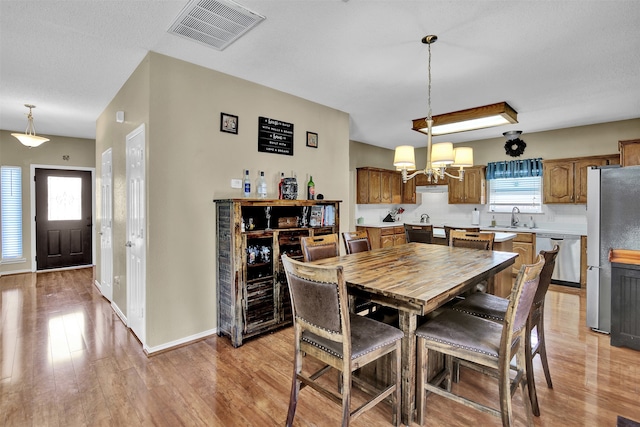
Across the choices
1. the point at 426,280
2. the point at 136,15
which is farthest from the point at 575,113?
the point at 136,15

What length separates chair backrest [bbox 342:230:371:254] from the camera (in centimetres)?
323

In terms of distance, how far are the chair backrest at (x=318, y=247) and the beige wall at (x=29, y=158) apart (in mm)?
6158

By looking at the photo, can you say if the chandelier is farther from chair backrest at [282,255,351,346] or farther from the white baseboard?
the white baseboard

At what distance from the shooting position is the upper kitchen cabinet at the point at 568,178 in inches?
193

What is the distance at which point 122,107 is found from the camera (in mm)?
3520

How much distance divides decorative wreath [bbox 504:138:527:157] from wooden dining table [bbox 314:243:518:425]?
12.9 feet

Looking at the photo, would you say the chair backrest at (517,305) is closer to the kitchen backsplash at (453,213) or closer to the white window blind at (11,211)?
the kitchen backsplash at (453,213)

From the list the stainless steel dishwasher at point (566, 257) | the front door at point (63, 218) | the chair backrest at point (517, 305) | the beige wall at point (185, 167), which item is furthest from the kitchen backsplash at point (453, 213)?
the front door at point (63, 218)

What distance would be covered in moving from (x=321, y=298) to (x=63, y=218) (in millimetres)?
7021

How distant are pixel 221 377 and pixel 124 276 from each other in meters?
1.89

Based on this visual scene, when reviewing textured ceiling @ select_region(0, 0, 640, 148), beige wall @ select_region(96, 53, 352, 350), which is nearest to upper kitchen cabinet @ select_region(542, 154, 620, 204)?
textured ceiling @ select_region(0, 0, 640, 148)

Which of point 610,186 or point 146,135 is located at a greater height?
point 146,135

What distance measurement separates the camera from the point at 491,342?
1.66m

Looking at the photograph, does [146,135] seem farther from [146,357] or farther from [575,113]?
[575,113]
